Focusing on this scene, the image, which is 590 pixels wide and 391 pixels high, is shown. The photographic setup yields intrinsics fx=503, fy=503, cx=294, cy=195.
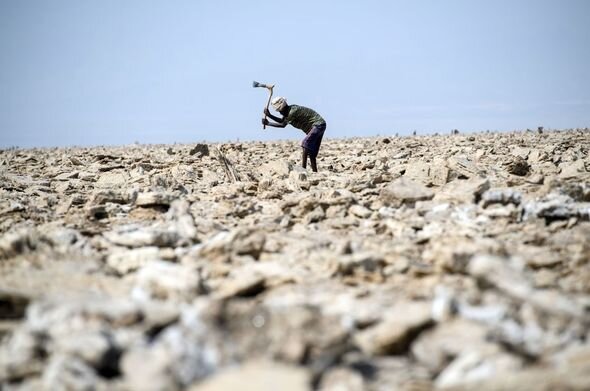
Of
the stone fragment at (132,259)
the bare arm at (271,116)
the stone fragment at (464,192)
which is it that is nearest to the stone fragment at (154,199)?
the stone fragment at (132,259)

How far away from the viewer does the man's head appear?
8164 millimetres

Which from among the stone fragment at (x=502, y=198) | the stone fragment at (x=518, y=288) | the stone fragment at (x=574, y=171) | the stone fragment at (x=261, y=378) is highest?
the stone fragment at (x=574, y=171)

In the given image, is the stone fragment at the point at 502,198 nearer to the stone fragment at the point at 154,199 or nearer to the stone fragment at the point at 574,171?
the stone fragment at the point at 574,171

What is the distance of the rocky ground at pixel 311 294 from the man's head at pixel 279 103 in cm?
307

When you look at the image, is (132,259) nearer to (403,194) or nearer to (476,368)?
(476,368)

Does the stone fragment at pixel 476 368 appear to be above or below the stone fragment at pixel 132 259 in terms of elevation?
above

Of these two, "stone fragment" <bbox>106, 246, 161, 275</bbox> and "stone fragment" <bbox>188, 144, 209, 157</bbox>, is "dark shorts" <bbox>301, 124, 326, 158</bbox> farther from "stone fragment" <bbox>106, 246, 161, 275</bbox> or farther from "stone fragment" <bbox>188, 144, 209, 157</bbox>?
"stone fragment" <bbox>106, 246, 161, 275</bbox>

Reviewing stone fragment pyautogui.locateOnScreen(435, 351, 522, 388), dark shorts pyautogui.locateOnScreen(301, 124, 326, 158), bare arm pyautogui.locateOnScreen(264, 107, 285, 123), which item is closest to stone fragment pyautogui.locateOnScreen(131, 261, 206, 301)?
stone fragment pyautogui.locateOnScreen(435, 351, 522, 388)

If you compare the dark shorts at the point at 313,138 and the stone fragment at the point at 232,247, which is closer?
the stone fragment at the point at 232,247

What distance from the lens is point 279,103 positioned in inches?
323

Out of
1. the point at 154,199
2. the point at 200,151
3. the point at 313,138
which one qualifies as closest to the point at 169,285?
the point at 154,199

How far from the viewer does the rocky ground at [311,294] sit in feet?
7.07

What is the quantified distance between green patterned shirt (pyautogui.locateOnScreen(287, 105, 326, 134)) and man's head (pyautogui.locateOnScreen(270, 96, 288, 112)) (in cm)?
21

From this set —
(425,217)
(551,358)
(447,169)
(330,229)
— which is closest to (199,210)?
(330,229)
